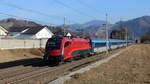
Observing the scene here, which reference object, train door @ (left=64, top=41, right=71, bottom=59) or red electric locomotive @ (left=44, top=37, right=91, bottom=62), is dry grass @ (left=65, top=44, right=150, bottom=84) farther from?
train door @ (left=64, top=41, right=71, bottom=59)

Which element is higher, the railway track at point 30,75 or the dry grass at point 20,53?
the dry grass at point 20,53

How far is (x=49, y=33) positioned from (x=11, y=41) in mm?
35917

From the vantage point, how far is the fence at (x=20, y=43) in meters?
36.9

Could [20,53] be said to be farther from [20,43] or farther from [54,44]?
[54,44]

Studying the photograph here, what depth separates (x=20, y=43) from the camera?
134 ft

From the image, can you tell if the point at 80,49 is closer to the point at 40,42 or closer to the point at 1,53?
the point at 1,53

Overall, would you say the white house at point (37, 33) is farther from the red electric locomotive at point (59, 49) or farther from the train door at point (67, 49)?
the train door at point (67, 49)

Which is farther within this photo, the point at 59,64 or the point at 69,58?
the point at 69,58

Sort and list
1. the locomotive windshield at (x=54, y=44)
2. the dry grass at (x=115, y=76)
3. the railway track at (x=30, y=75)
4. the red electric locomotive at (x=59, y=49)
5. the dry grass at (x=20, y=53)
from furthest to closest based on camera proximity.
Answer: the dry grass at (x=20, y=53) < the locomotive windshield at (x=54, y=44) < the red electric locomotive at (x=59, y=49) < the railway track at (x=30, y=75) < the dry grass at (x=115, y=76)

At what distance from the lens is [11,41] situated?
3856 centimetres

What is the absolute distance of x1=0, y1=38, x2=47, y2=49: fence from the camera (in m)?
36.9

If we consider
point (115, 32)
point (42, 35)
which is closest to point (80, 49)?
point (42, 35)

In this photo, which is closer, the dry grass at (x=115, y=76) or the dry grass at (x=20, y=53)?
the dry grass at (x=115, y=76)

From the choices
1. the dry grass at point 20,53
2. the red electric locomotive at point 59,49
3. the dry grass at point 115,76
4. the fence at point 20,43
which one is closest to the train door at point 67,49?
the red electric locomotive at point 59,49
